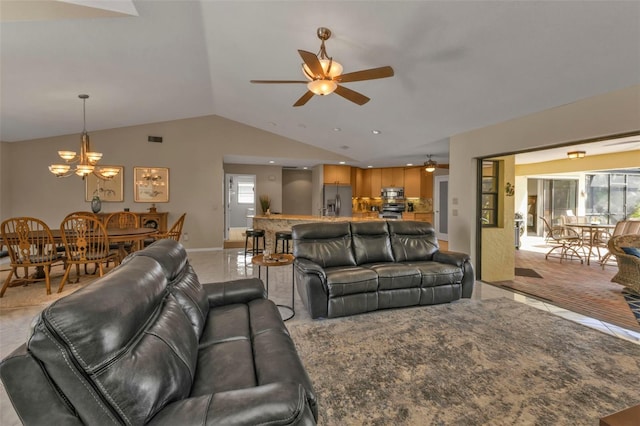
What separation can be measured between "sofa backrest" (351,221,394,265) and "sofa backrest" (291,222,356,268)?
0.31 ft

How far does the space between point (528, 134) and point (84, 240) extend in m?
6.08

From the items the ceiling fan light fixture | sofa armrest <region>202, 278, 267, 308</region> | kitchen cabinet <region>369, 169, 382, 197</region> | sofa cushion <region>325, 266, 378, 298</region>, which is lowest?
sofa cushion <region>325, 266, 378, 298</region>

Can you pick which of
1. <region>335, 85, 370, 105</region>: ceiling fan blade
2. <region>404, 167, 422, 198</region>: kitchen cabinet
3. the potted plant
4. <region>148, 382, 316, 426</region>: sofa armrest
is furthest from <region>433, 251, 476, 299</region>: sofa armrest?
the potted plant

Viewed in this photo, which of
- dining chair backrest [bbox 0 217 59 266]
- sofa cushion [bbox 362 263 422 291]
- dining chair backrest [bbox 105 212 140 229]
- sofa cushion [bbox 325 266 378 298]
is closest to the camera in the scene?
sofa cushion [bbox 325 266 378 298]

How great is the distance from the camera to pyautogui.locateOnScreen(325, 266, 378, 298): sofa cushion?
3.18 metres

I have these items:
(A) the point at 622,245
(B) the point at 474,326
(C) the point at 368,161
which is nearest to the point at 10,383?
(B) the point at 474,326

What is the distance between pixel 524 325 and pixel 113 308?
3.52 m

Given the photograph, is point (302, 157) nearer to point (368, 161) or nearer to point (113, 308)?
point (368, 161)

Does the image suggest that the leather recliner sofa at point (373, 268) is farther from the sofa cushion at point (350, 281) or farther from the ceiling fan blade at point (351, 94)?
the ceiling fan blade at point (351, 94)

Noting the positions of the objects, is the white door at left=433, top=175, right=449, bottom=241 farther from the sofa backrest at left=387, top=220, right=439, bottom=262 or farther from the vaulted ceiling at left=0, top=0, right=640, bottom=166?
the sofa backrest at left=387, top=220, right=439, bottom=262

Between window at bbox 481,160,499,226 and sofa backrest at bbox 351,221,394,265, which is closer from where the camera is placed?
sofa backrest at bbox 351,221,394,265

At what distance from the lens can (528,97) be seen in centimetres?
351

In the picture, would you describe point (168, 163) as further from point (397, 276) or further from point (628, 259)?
point (628, 259)

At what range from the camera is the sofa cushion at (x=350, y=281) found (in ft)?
10.4
